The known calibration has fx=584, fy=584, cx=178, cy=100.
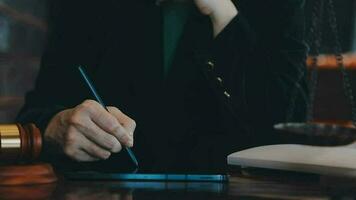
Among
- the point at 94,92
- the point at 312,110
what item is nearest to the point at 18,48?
the point at 94,92

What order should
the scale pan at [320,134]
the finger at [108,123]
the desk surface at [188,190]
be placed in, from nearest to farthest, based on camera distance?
the desk surface at [188,190] < the finger at [108,123] < the scale pan at [320,134]

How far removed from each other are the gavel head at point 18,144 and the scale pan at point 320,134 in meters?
0.39

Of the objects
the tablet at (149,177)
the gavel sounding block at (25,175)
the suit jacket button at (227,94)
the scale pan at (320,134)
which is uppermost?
the suit jacket button at (227,94)

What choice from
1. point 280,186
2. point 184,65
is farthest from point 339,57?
point 280,186

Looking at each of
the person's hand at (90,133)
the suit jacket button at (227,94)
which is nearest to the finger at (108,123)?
the person's hand at (90,133)

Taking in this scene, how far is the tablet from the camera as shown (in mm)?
710

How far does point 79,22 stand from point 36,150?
28 centimetres

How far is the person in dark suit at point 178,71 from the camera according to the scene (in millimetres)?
883

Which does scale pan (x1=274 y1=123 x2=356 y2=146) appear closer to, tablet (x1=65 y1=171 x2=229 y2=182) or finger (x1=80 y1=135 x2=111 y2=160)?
tablet (x1=65 y1=171 x2=229 y2=182)

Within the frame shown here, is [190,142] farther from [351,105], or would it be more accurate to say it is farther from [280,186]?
[351,105]

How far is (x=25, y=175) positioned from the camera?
66 centimetres

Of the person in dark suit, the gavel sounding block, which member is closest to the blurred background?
the person in dark suit

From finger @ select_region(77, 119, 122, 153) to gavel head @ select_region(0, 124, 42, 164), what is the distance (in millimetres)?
73

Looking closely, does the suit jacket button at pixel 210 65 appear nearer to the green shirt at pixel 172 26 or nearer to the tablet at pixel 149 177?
the green shirt at pixel 172 26
